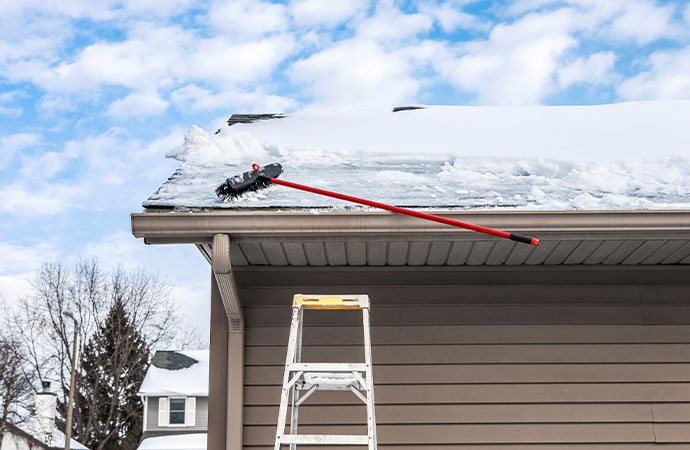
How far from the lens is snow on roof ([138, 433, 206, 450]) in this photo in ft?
67.5

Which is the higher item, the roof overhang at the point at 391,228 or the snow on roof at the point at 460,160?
the snow on roof at the point at 460,160

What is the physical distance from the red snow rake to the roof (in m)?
17.9

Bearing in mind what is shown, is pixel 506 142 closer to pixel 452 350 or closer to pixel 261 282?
pixel 452 350

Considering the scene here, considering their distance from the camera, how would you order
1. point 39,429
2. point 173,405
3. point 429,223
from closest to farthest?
point 429,223 → point 173,405 → point 39,429

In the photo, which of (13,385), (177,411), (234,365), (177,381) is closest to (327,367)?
(234,365)

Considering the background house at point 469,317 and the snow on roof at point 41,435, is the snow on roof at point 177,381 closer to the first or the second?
the snow on roof at point 41,435

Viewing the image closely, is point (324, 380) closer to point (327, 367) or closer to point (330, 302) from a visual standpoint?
point (327, 367)

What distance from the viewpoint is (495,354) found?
5133 mm

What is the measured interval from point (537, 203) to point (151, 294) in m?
23.0

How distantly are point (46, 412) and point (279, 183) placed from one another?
19635 mm

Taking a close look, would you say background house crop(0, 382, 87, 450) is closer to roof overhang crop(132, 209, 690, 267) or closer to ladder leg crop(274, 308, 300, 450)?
roof overhang crop(132, 209, 690, 267)

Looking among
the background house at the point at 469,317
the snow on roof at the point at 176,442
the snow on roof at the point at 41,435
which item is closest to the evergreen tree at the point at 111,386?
the snow on roof at the point at 41,435

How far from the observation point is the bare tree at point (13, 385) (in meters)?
20.3

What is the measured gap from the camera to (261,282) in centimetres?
521
